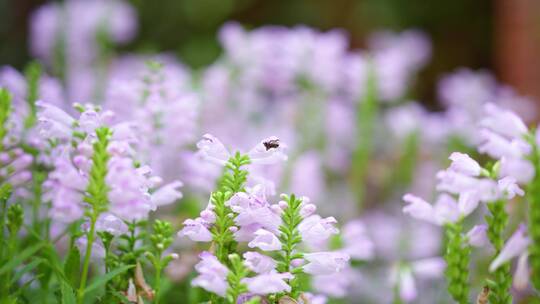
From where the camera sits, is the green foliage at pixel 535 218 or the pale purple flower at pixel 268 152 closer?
the green foliage at pixel 535 218

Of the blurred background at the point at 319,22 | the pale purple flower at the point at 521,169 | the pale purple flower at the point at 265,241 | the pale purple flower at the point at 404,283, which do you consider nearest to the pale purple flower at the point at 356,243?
the pale purple flower at the point at 404,283

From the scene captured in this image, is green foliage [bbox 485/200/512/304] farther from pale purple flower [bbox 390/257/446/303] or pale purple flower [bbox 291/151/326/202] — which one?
pale purple flower [bbox 291/151/326/202]

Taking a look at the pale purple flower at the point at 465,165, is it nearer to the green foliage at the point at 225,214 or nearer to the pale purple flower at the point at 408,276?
the green foliage at the point at 225,214

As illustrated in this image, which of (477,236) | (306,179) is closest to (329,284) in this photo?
(477,236)

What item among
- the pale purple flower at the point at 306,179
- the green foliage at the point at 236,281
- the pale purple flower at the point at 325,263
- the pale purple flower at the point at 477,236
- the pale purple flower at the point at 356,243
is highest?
the pale purple flower at the point at 306,179

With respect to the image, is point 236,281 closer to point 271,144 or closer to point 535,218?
point 271,144

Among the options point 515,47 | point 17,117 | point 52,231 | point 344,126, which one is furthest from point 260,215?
point 515,47

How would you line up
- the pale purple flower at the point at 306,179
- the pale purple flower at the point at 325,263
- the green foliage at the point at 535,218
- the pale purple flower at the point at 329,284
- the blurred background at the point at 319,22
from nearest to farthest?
1. the green foliage at the point at 535,218
2. the pale purple flower at the point at 325,263
3. the pale purple flower at the point at 329,284
4. the pale purple flower at the point at 306,179
5. the blurred background at the point at 319,22
